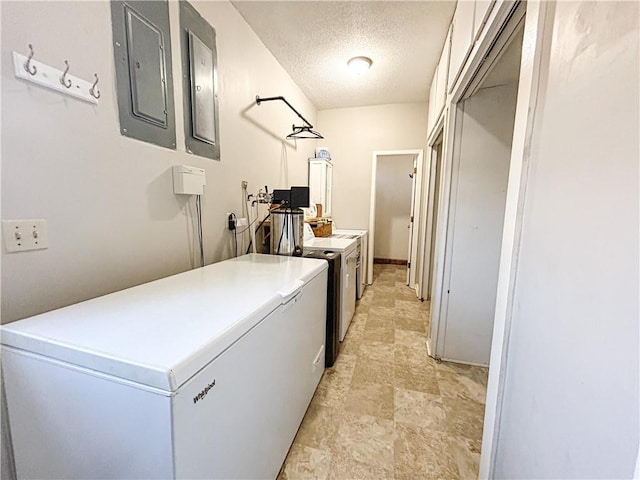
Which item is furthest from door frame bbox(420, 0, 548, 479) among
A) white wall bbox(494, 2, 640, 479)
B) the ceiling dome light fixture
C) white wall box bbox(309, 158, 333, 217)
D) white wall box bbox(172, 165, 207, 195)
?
white wall box bbox(309, 158, 333, 217)

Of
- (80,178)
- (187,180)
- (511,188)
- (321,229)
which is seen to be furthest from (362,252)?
(80,178)

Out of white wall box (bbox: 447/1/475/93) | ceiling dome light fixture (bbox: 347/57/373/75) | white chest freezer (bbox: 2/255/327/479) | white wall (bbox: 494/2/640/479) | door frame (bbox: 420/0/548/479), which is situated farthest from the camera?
ceiling dome light fixture (bbox: 347/57/373/75)

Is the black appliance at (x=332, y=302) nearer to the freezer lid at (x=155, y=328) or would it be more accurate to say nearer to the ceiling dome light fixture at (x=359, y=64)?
the freezer lid at (x=155, y=328)

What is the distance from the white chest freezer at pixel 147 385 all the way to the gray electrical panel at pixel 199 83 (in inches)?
42.5

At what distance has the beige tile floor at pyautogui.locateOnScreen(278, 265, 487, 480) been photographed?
1.33 metres

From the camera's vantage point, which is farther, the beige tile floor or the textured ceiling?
the textured ceiling

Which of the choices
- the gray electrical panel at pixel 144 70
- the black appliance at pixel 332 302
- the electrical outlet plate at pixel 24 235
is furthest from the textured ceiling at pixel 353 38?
the electrical outlet plate at pixel 24 235

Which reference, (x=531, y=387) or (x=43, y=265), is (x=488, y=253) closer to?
(x=531, y=387)

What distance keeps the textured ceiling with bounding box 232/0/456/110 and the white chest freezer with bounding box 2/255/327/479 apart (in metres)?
2.22

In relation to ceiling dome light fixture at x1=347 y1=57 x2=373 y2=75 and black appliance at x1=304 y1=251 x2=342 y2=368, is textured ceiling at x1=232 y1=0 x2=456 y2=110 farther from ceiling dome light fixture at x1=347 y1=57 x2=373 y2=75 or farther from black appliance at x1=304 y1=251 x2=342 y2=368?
black appliance at x1=304 y1=251 x2=342 y2=368

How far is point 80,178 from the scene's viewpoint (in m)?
1.09

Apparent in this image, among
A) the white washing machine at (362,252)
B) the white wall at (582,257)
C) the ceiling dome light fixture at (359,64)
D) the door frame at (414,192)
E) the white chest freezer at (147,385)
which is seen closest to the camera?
the white wall at (582,257)

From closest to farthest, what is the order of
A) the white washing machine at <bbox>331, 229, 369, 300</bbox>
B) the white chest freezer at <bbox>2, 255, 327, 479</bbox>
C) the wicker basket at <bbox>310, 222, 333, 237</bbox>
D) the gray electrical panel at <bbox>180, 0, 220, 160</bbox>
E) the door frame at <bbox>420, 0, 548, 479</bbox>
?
the white chest freezer at <bbox>2, 255, 327, 479</bbox> → the door frame at <bbox>420, 0, 548, 479</bbox> → the gray electrical panel at <bbox>180, 0, 220, 160</bbox> → the wicker basket at <bbox>310, 222, 333, 237</bbox> → the white washing machine at <bbox>331, 229, 369, 300</bbox>

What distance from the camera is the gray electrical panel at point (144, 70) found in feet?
3.99
